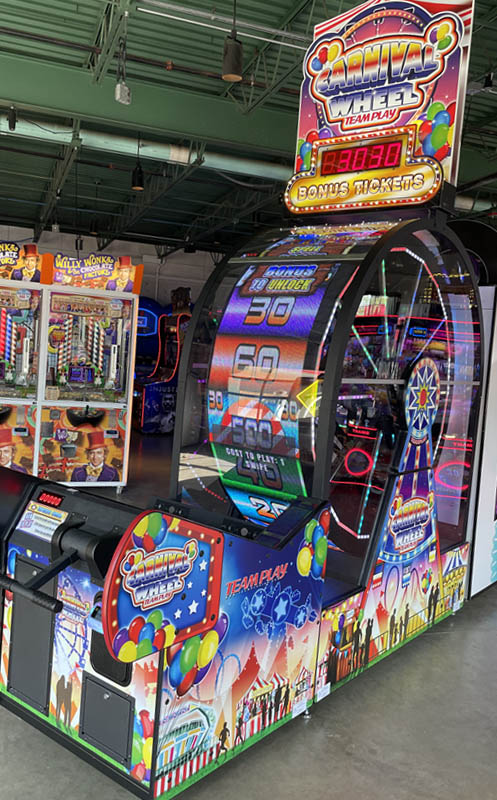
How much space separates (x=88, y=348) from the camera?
670 centimetres

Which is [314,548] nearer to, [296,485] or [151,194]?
[296,485]

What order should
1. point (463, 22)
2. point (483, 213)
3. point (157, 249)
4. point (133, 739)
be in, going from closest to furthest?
point (133, 739), point (463, 22), point (483, 213), point (157, 249)

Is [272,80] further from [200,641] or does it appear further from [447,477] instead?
[200,641]

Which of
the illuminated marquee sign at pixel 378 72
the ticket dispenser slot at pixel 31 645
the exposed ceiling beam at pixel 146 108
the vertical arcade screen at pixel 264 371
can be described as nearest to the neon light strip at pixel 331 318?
the vertical arcade screen at pixel 264 371

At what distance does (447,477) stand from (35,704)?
8.53ft

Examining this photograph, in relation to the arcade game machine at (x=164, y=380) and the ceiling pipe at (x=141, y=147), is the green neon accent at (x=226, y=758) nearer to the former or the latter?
the ceiling pipe at (x=141, y=147)

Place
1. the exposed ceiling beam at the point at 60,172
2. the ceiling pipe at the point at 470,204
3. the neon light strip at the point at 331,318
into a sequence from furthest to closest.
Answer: the ceiling pipe at the point at 470,204 < the exposed ceiling beam at the point at 60,172 < the neon light strip at the point at 331,318

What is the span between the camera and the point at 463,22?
9.84ft

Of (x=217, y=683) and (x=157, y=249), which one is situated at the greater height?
(x=157, y=249)

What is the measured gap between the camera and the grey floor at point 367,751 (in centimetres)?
229

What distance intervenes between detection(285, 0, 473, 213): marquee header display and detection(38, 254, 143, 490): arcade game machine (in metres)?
3.56

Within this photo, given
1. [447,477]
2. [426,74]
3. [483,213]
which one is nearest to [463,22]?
[426,74]

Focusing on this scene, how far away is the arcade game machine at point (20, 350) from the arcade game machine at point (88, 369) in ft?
0.39

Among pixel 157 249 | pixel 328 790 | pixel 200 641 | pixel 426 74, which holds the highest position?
pixel 157 249
